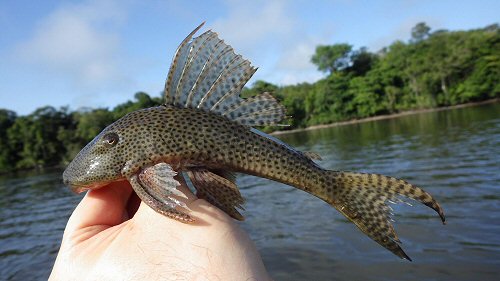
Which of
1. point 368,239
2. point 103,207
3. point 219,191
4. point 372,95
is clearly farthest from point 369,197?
point 372,95

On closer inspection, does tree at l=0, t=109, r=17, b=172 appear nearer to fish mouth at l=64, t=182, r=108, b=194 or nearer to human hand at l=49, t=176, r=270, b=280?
fish mouth at l=64, t=182, r=108, b=194

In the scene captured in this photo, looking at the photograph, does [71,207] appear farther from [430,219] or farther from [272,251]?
[430,219]

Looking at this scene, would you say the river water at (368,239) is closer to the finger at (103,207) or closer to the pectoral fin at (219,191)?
the pectoral fin at (219,191)

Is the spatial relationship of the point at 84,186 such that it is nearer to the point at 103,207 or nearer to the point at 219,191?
the point at 103,207

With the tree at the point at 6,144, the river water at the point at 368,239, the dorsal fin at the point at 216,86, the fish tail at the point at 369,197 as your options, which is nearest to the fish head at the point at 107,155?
the dorsal fin at the point at 216,86

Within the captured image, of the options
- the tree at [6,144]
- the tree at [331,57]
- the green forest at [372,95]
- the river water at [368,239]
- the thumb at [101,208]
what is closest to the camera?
the thumb at [101,208]

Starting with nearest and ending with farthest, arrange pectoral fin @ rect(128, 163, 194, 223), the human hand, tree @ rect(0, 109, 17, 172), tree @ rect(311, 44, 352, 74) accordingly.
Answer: the human hand < pectoral fin @ rect(128, 163, 194, 223) < tree @ rect(0, 109, 17, 172) < tree @ rect(311, 44, 352, 74)

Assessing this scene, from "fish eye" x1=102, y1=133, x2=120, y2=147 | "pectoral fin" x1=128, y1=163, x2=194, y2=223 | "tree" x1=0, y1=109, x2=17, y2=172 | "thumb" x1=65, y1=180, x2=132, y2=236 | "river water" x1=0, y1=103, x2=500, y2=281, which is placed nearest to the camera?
"pectoral fin" x1=128, y1=163, x2=194, y2=223

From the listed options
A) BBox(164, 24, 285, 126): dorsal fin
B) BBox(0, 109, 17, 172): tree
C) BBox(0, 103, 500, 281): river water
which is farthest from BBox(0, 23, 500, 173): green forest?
BBox(164, 24, 285, 126): dorsal fin
